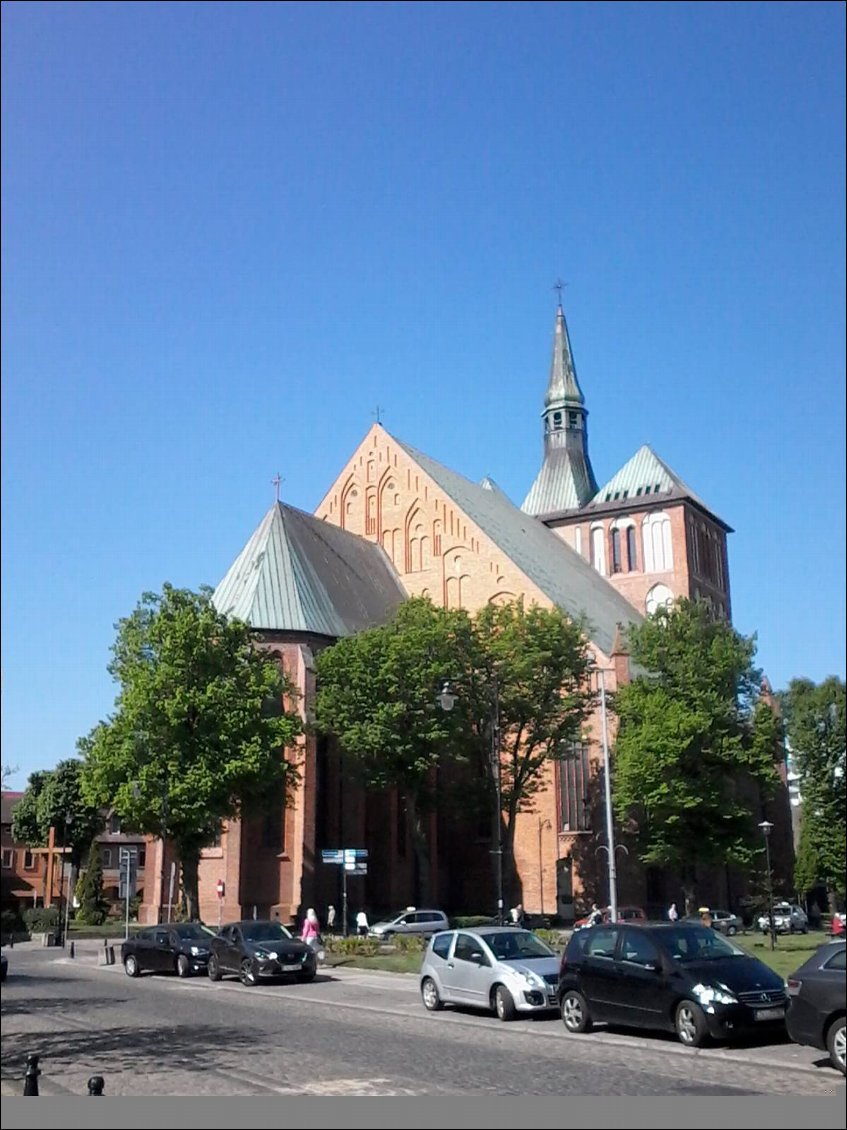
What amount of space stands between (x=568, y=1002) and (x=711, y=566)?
62.9m

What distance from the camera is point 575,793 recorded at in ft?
179

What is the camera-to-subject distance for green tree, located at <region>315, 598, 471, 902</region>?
44.6m

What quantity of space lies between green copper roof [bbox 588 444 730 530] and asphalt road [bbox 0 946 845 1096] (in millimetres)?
57384

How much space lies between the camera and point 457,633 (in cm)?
4684

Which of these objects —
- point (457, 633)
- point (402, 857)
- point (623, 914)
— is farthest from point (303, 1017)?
point (402, 857)

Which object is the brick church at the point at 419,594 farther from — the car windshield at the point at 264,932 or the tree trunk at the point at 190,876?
the car windshield at the point at 264,932

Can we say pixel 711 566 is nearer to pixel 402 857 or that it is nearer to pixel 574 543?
pixel 574 543

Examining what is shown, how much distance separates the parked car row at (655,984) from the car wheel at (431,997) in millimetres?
234

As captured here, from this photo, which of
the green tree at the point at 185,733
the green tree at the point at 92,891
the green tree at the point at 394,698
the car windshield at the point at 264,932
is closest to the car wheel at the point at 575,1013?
the car windshield at the point at 264,932

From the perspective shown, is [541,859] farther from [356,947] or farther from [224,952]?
[224,952]

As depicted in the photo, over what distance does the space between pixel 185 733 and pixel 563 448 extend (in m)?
48.0

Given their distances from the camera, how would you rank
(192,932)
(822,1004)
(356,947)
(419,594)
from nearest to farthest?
(822,1004) < (192,932) < (356,947) < (419,594)

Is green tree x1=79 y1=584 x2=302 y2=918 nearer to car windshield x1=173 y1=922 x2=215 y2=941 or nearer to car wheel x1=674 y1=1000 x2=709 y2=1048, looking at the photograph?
car windshield x1=173 y1=922 x2=215 y2=941

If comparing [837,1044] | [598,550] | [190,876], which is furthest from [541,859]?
[837,1044]
